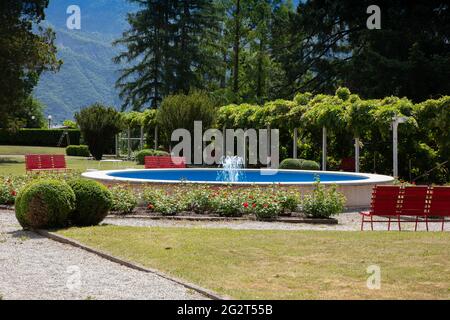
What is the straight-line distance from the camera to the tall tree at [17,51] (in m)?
39.3

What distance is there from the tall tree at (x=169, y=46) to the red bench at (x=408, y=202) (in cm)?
4353

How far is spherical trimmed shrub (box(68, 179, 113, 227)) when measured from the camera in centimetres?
1165

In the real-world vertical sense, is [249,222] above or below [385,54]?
below

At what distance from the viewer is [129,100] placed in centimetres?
5947

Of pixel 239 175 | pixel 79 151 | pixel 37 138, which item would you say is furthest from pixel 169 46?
pixel 239 175

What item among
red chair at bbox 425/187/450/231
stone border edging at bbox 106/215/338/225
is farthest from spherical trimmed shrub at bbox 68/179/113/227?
red chair at bbox 425/187/450/231

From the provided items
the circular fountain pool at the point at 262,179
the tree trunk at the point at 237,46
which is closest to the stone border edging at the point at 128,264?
the circular fountain pool at the point at 262,179

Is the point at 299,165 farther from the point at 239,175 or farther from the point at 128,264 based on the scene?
the point at 128,264

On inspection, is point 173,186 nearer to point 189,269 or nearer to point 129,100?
point 189,269

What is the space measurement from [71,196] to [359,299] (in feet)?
21.2

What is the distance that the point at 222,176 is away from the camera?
2392cm

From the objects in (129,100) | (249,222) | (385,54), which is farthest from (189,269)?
(129,100)

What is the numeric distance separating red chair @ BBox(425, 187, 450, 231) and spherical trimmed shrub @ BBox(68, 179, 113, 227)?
6086mm
